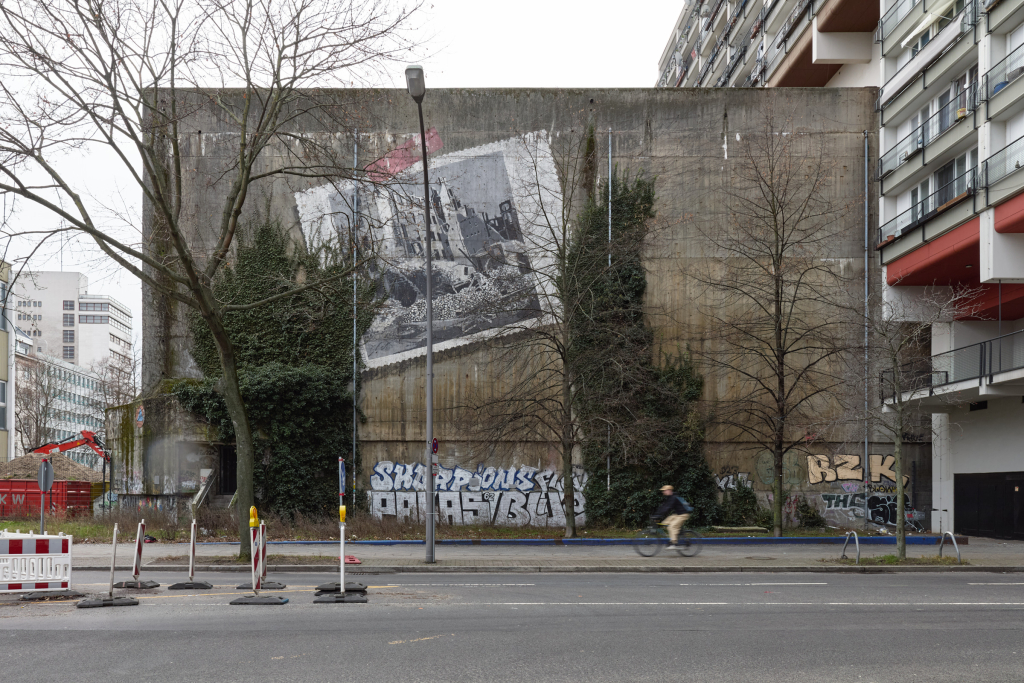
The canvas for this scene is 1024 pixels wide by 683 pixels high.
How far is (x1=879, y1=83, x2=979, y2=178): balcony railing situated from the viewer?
24.7m

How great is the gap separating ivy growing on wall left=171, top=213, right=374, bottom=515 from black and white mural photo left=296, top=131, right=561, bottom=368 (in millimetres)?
975

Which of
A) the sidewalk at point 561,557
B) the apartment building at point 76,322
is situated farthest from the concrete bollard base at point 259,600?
the apartment building at point 76,322

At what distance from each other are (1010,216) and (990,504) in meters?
8.72

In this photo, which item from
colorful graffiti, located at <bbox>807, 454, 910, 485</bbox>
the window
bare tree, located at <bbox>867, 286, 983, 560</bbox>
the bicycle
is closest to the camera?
the bicycle

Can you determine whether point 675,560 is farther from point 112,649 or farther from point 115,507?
point 115,507

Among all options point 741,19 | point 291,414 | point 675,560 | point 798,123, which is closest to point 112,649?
point 675,560

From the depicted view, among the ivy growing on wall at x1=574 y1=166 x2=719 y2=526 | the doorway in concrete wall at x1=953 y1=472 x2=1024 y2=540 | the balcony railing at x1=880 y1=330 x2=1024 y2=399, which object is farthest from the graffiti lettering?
the doorway in concrete wall at x1=953 y1=472 x2=1024 y2=540

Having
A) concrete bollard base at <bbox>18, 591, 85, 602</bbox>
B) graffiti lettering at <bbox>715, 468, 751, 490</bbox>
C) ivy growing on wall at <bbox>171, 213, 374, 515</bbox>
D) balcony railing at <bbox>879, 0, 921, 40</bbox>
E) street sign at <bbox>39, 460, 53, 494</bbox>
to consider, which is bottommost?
graffiti lettering at <bbox>715, 468, 751, 490</bbox>

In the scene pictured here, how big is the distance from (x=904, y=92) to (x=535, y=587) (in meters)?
21.7

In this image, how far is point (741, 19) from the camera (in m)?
46.2

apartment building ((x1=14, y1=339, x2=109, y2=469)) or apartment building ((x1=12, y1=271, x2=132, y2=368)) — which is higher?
apartment building ((x1=12, y1=271, x2=132, y2=368))

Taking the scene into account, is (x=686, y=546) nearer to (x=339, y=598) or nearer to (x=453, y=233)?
(x=339, y=598)

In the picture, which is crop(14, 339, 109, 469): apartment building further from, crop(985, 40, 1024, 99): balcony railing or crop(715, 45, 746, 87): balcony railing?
crop(985, 40, 1024, 99): balcony railing

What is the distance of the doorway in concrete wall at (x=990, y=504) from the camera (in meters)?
24.3
